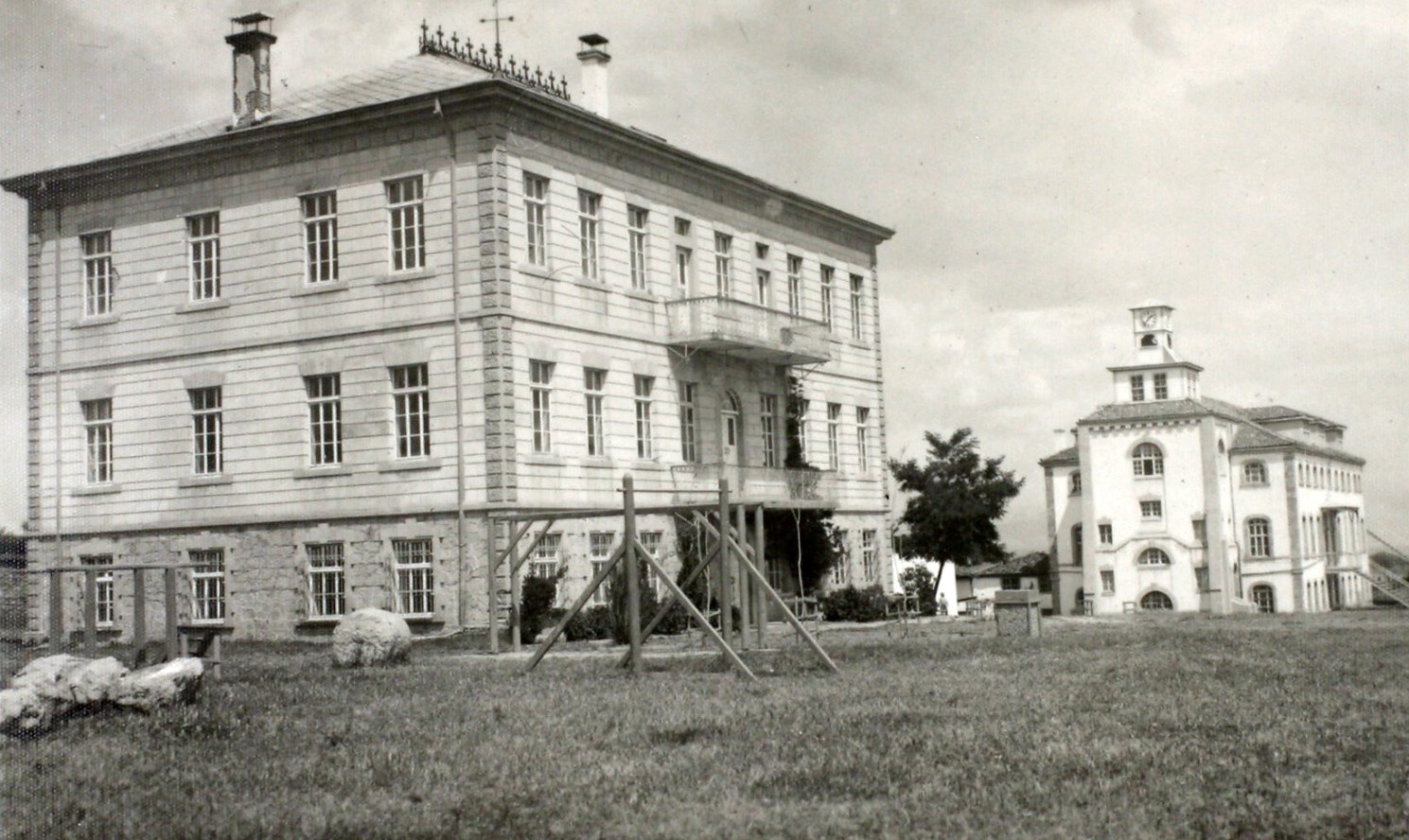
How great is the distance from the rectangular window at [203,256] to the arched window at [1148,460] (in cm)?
5648

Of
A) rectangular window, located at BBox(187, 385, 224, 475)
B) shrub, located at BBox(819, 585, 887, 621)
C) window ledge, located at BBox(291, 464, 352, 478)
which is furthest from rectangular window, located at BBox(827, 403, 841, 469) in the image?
rectangular window, located at BBox(187, 385, 224, 475)

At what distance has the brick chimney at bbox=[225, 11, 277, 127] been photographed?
32.6 m

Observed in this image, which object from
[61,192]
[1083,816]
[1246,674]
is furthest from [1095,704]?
[61,192]

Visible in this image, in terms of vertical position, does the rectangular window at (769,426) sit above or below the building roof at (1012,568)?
above

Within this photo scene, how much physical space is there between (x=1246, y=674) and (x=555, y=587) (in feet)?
49.6

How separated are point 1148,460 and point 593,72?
50.1m

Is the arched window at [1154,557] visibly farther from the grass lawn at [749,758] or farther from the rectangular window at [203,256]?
the grass lawn at [749,758]

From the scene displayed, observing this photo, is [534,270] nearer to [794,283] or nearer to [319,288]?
[319,288]

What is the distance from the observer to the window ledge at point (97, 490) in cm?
3219

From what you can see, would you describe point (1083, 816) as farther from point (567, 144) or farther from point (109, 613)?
point (109, 613)

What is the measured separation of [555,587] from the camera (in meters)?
29.2

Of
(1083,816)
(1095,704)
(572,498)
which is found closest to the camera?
(1083,816)

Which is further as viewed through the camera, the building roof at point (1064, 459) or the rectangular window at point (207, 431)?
the building roof at point (1064, 459)

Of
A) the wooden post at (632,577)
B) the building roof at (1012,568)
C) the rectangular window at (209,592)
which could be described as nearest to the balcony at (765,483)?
the rectangular window at (209,592)
